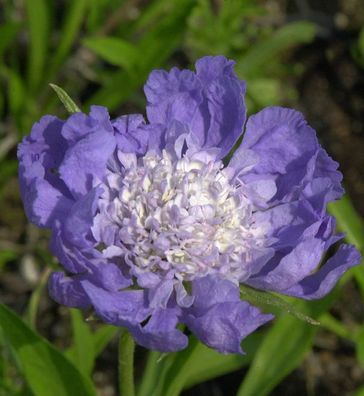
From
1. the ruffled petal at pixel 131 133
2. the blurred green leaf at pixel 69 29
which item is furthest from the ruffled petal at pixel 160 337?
the blurred green leaf at pixel 69 29

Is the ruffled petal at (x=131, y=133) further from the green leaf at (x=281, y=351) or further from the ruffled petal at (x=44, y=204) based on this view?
the green leaf at (x=281, y=351)

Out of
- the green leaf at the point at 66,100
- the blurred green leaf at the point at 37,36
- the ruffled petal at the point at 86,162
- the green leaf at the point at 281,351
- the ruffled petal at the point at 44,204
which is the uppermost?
the green leaf at the point at 66,100

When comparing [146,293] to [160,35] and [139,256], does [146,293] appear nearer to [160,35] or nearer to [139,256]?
[139,256]

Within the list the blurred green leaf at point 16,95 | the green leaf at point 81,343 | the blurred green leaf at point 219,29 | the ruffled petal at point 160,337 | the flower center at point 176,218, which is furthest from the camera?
the blurred green leaf at point 219,29

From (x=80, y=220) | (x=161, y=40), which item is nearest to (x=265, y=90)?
(x=161, y=40)

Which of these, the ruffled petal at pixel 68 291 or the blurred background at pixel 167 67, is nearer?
the ruffled petal at pixel 68 291

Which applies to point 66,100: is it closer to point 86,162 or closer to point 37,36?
point 86,162

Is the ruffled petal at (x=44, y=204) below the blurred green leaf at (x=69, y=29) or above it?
above

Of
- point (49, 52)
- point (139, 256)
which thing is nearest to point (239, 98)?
point (139, 256)
